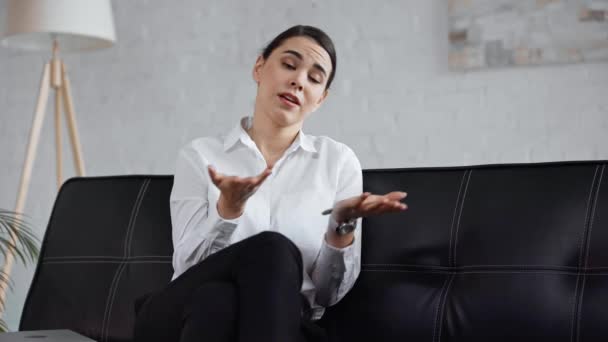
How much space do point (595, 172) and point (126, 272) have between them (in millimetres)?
1105

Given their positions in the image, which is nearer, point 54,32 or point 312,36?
point 312,36

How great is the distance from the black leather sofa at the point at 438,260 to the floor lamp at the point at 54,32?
102cm

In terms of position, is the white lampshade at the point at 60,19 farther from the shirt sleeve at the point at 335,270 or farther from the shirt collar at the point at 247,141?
the shirt sleeve at the point at 335,270

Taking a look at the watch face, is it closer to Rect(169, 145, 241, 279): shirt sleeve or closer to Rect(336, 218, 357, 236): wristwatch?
Rect(336, 218, 357, 236): wristwatch

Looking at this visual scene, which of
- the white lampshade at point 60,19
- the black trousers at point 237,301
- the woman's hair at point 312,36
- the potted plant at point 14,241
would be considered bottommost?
the potted plant at point 14,241

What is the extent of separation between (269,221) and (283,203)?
53mm

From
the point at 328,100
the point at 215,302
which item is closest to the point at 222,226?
the point at 215,302

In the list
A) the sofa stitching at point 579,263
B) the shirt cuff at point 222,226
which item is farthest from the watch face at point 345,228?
the sofa stitching at point 579,263

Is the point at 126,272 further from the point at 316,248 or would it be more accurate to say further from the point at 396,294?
the point at 396,294

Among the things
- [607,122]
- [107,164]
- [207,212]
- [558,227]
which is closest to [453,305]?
[558,227]

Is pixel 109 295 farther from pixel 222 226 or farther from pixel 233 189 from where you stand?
pixel 233 189

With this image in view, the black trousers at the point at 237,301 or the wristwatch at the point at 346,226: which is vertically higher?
the wristwatch at the point at 346,226

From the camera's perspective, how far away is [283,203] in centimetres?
196

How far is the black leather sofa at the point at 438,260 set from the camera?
5.36ft
